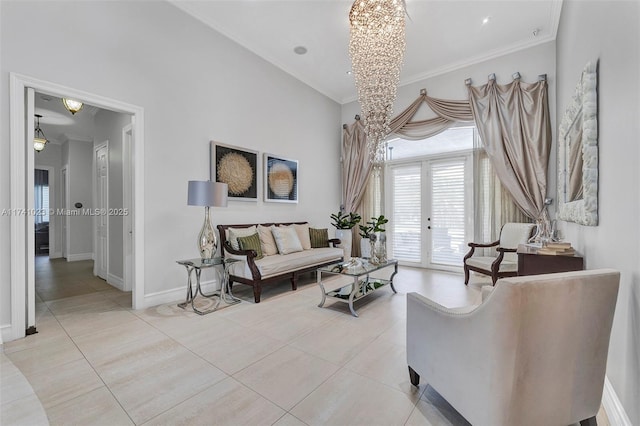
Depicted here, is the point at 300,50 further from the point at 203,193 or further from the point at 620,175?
the point at 620,175

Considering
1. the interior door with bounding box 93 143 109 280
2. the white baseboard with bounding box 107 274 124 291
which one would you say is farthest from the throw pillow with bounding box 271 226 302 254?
the interior door with bounding box 93 143 109 280

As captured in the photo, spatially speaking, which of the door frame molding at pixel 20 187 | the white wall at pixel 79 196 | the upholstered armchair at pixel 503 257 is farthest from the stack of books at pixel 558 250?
the white wall at pixel 79 196

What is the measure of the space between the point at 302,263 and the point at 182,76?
9.78 ft

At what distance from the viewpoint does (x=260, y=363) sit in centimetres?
209

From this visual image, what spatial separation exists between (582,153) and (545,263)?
0.91m

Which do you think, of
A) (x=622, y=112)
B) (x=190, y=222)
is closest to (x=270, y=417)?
(x=622, y=112)

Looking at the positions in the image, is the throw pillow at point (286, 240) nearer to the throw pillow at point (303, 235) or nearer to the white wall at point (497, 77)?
the throw pillow at point (303, 235)

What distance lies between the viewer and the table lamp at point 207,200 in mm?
3201

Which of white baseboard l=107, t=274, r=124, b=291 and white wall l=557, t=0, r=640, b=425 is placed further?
white baseboard l=107, t=274, r=124, b=291

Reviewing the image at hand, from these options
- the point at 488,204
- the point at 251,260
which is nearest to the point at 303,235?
the point at 251,260

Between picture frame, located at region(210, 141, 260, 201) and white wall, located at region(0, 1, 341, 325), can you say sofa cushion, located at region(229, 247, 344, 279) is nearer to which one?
white wall, located at region(0, 1, 341, 325)

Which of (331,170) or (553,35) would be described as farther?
(331,170)

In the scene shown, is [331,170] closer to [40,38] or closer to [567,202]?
[567,202]

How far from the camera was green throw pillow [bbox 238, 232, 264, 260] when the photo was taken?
3812mm
